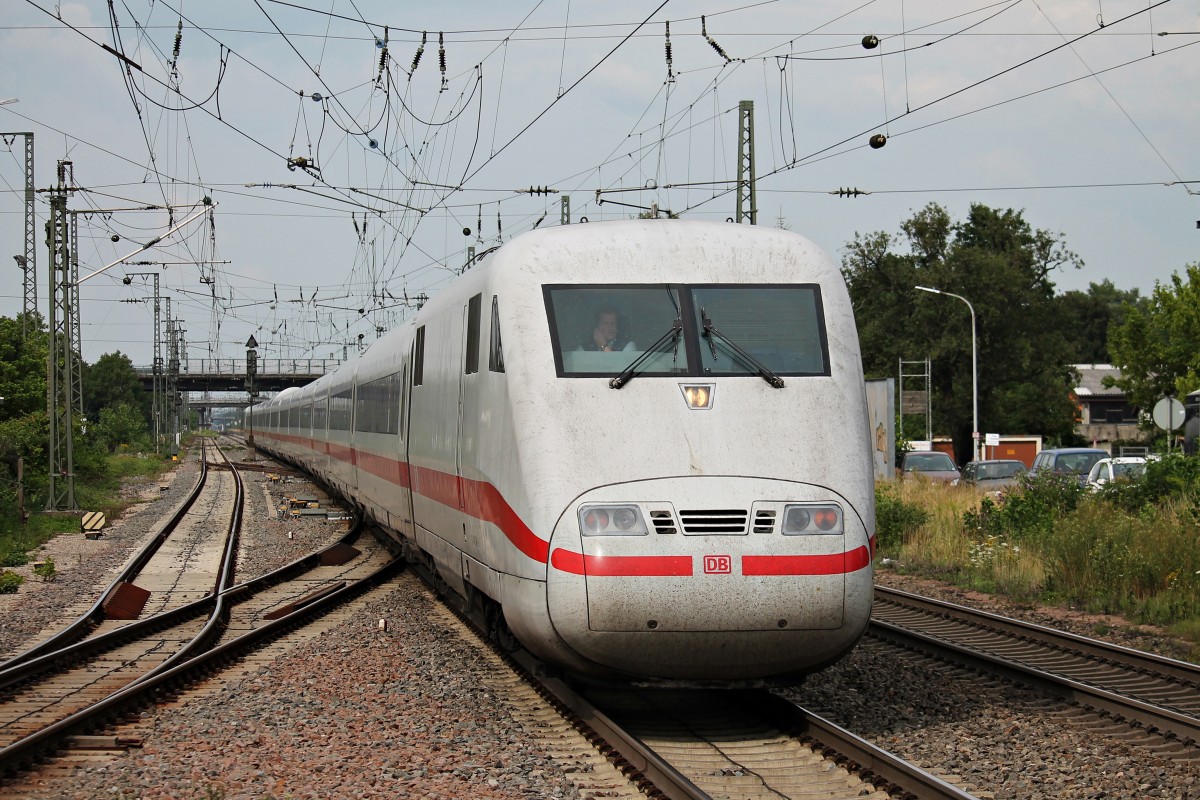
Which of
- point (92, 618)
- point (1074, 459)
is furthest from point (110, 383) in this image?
point (92, 618)

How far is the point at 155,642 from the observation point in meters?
12.7

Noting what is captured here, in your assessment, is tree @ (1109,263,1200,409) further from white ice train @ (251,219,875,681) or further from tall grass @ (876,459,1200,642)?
white ice train @ (251,219,875,681)

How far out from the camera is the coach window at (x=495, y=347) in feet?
28.3

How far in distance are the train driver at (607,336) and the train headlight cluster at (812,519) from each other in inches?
60.5

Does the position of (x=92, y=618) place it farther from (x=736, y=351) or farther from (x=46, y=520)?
(x=46, y=520)

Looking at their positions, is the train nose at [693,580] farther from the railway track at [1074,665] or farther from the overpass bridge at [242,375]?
the overpass bridge at [242,375]

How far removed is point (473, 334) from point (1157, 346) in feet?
148

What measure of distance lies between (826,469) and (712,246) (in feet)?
6.02

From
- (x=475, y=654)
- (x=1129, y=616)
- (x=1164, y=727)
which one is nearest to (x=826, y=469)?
(x=1164, y=727)

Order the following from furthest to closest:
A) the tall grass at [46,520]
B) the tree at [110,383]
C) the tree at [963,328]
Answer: the tree at [110,383] → the tree at [963,328] → the tall grass at [46,520]

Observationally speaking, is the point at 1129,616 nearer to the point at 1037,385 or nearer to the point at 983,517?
the point at 983,517

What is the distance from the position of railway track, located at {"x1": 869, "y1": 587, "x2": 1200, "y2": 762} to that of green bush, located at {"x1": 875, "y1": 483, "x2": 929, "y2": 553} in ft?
20.1

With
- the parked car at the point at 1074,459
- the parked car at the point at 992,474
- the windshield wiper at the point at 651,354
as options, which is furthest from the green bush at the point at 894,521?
the windshield wiper at the point at 651,354

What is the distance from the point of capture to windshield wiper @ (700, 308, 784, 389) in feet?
26.8
